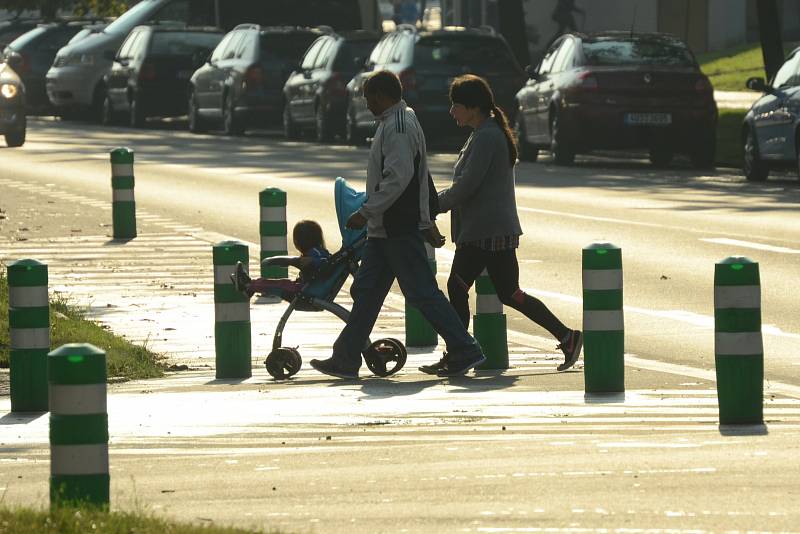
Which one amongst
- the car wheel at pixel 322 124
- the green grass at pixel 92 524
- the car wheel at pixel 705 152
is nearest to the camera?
the green grass at pixel 92 524

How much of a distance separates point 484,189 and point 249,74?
25.4 metres

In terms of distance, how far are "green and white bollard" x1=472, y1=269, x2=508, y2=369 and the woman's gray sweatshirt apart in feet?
0.97

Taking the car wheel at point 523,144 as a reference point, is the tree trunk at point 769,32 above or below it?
above

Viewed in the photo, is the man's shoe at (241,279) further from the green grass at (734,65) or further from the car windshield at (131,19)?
the green grass at (734,65)

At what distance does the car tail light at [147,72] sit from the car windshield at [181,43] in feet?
0.86

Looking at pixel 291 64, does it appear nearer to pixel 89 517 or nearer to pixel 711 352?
pixel 711 352

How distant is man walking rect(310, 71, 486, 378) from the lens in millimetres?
10867

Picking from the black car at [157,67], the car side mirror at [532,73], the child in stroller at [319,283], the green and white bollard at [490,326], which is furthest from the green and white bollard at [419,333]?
the black car at [157,67]

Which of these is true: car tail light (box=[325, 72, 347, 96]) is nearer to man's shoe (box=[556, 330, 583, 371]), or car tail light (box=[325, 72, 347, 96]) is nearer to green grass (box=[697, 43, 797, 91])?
green grass (box=[697, 43, 797, 91])

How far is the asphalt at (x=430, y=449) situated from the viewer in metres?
6.83

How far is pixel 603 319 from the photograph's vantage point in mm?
10211

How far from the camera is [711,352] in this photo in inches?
476

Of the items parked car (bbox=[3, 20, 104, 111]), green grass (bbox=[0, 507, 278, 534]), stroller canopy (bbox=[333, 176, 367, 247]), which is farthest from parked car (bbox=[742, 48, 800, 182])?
parked car (bbox=[3, 20, 104, 111])

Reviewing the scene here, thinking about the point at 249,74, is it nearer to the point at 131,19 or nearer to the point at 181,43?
the point at 181,43
